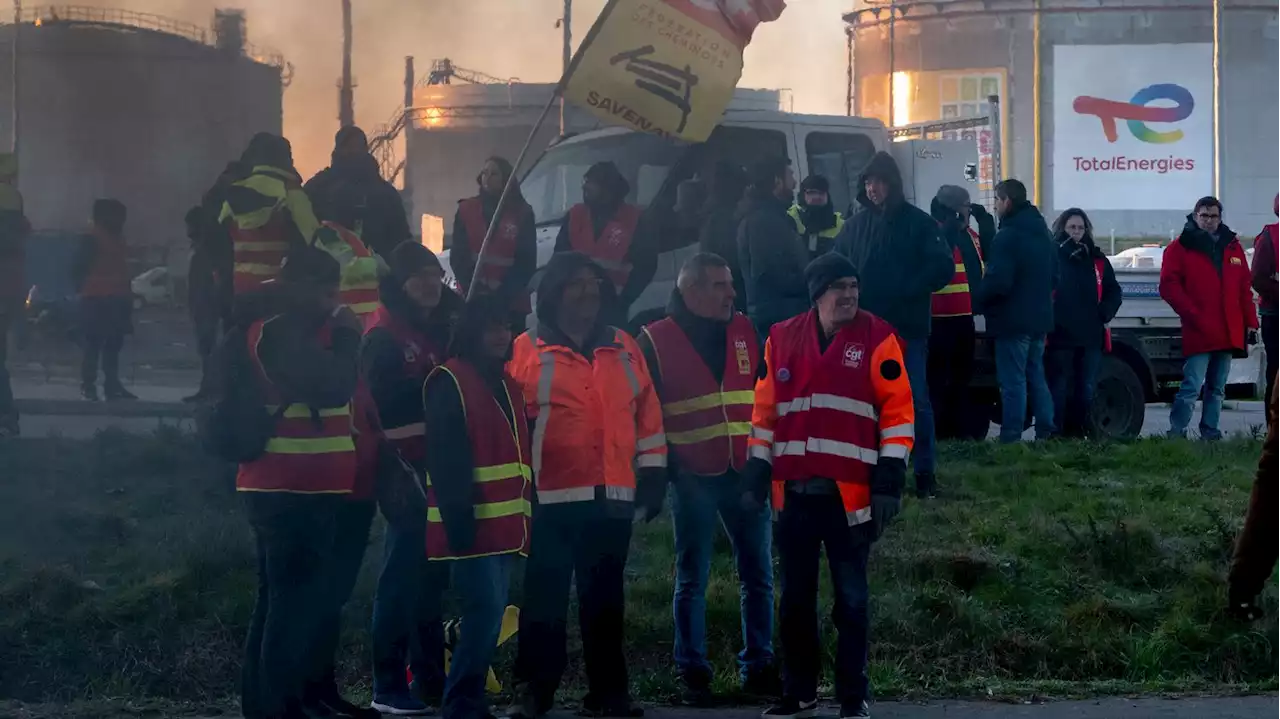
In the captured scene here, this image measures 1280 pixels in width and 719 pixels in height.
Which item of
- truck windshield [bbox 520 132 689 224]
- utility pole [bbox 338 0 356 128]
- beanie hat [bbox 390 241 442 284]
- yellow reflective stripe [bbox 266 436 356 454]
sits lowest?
yellow reflective stripe [bbox 266 436 356 454]

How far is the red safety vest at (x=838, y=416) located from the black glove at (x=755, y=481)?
0.06 meters

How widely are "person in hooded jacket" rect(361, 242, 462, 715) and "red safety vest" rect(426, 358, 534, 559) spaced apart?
18.7 inches

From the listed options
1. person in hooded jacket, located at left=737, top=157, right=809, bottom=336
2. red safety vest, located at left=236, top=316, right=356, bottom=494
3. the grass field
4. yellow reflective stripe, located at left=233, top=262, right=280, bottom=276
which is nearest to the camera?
red safety vest, located at left=236, top=316, right=356, bottom=494

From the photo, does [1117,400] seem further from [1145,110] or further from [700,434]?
[1145,110]

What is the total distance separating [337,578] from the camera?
6809 mm

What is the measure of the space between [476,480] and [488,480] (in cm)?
4

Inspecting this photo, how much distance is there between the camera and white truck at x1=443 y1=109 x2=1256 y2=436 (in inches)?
457

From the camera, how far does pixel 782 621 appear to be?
6.84 metres

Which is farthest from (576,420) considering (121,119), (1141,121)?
(1141,121)

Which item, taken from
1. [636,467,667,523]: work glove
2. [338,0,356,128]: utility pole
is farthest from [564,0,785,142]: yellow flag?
[338,0,356,128]: utility pole

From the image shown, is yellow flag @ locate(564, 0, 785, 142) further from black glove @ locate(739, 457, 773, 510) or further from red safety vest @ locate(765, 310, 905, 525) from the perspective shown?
black glove @ locate(739, 457, 773, 510)

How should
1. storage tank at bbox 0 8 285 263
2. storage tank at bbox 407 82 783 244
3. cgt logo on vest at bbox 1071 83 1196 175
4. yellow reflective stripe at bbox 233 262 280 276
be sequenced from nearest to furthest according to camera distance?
yellow reflective stripe at bbox 233 262 280 276
storage tank at bbox 0 8 285 263
storage tank at bbox 407 82 783 244
cgt logo on vest at bbox 1071 83 1196 175

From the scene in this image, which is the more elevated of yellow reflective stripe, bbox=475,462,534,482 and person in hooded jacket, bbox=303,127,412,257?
person in hooded jacket, bbox=303,127,412,257

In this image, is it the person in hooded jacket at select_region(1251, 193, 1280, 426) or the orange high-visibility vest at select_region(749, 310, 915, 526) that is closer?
the orange high-visibility vest at select_region(749, 310, 915, 526)
